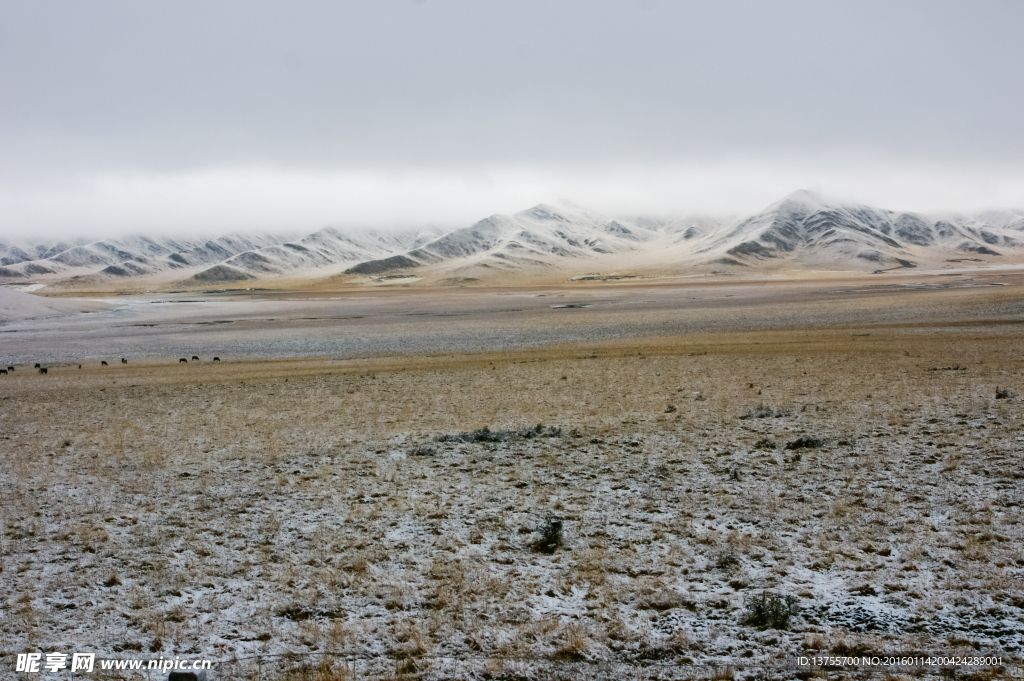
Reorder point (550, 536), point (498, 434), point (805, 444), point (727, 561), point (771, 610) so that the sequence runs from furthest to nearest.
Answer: point (498, 434), point (805, 444), point (550, 536), point (727, 561), point (771, 610)

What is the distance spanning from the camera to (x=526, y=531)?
8.43m

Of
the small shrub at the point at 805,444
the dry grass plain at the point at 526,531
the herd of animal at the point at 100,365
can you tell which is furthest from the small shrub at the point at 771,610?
the herd of animal at the point at 100,365

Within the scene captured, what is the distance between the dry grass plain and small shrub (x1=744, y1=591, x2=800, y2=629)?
0.09m

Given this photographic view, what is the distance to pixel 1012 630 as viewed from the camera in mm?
5590

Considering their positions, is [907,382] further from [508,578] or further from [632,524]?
[508,578]

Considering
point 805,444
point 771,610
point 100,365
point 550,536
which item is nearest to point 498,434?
point 550,536

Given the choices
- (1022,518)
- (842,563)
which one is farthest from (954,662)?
(1022,518)

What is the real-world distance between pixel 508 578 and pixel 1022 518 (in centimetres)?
654

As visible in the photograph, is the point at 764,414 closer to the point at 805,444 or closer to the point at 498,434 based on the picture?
the point at 805,444

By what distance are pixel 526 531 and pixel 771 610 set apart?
3.32 m

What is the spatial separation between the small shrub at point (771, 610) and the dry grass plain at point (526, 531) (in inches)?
3.6

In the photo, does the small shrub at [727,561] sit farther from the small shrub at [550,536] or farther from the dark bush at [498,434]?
the dark bush at [498,434]

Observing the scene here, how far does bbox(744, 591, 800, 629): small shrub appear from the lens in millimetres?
5922

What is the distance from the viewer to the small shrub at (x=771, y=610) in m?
5.92
